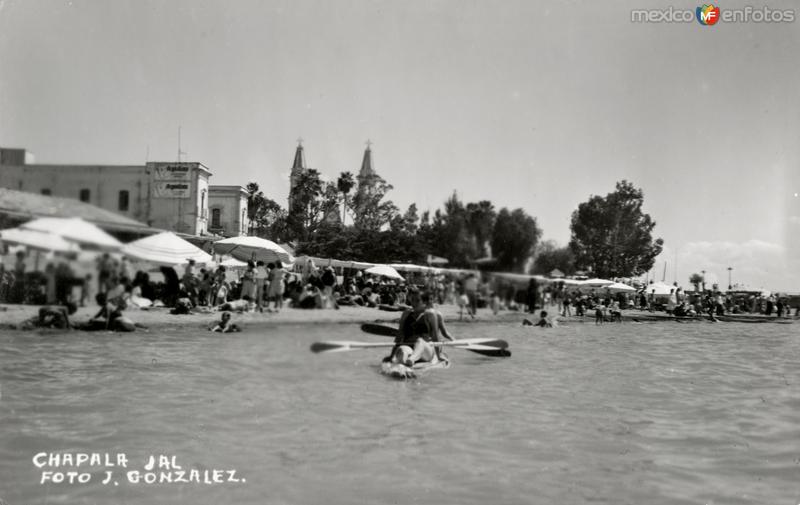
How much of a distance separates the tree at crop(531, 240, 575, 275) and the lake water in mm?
Result: 526

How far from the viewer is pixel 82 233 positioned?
2.18 meters

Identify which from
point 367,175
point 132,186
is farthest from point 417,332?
point 132,186

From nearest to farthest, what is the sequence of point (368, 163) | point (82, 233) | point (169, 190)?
1. point (82, 233)
2. point (169, 190)
3. point (368, 163)

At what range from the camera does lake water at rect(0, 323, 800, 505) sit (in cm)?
→ 296

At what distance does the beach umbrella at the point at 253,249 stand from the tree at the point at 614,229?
1.52 m

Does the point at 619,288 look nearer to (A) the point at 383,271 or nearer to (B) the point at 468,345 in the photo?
(B) the point at 468,345

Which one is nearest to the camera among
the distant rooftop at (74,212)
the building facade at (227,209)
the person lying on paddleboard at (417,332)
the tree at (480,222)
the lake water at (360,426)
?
the distant rooftop at (74,212)

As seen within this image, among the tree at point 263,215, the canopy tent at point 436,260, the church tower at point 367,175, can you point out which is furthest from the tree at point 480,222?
the tree at point 263,215

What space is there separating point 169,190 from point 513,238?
1.59 m

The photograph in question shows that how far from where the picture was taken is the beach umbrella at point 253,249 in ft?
8.59

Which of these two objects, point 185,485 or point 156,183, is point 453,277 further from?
point 185,485

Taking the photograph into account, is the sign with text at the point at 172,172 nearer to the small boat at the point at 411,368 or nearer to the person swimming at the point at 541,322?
the person swimming at the point at 541,322

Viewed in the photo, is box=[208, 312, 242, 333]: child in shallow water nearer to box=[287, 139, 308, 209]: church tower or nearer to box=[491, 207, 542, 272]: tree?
box=[287, 139, 308, 209]: church tower

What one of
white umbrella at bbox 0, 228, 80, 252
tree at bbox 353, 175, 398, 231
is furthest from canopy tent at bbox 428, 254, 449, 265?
white umbrella at bbox 0, 228, 80, 252
